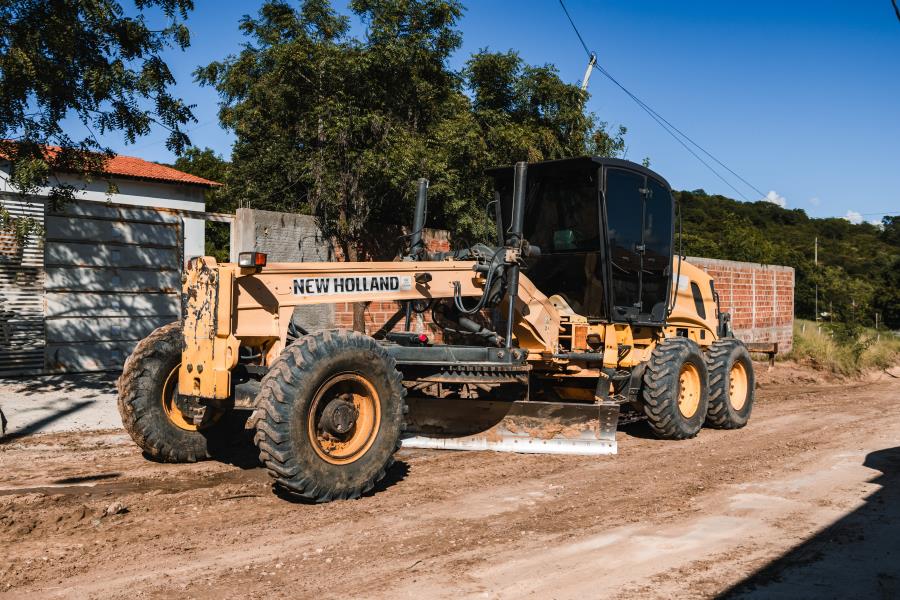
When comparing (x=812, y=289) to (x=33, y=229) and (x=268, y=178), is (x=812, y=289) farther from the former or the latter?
(x=33, y=229)

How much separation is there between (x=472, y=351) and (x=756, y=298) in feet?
52.0

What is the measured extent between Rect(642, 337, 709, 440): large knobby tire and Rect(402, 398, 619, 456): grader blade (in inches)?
36.9

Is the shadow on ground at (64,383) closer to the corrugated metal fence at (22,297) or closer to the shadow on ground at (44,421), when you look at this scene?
the corrugated metal fence at (22,297)

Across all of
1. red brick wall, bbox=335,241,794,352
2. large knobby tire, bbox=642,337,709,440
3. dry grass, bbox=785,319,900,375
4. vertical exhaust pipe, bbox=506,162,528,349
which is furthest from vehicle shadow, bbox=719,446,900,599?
dry grass, bbox=785,319,900,375

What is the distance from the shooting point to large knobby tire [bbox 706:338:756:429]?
388 inches

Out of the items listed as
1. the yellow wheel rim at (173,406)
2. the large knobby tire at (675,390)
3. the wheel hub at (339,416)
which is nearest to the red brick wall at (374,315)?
the large knobby tire at (675,390)

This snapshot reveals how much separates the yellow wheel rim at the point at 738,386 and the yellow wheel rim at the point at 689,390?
1.13 meters

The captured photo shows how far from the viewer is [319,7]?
522 inches

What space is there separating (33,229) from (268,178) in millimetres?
6656

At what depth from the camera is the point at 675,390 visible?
882cm

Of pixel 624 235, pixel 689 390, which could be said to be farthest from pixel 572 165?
pixel 689 390

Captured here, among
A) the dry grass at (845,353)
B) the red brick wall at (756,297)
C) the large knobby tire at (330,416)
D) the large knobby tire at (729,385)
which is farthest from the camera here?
the red brick wall at (756,297)

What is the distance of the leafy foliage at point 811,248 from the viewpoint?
3553 cm

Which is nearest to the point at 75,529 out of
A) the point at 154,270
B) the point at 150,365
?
the point at 150,365
